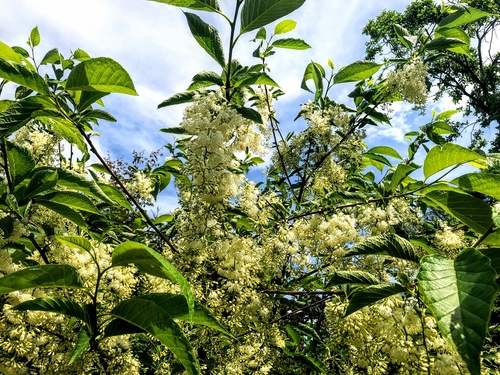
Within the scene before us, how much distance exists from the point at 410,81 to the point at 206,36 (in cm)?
161

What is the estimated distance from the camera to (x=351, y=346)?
1.49 meters

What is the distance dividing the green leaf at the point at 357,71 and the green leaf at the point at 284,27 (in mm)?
539

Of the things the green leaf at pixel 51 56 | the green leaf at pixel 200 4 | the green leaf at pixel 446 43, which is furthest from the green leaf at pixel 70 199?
the green leaf at pixel 446 43

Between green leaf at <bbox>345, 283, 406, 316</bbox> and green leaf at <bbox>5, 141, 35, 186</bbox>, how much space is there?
149 centimetres

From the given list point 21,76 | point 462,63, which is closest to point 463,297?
point 21,76

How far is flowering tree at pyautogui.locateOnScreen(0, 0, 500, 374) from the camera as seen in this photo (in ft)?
3.83

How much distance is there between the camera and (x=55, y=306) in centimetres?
127

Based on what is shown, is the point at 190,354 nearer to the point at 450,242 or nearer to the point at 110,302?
the point at 110,302

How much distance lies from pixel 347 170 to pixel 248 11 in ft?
6.98

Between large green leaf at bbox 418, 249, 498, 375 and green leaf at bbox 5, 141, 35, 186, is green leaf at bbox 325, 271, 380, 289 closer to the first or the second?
large green leaf at bbox 418, 249, 498, 375

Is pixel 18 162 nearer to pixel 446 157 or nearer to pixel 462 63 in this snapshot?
pixel 446 157

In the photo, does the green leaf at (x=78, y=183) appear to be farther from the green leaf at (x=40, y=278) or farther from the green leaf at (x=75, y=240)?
the green leaf at (x=40, y=278)

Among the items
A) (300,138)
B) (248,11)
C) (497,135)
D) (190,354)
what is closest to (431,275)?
(190,354)

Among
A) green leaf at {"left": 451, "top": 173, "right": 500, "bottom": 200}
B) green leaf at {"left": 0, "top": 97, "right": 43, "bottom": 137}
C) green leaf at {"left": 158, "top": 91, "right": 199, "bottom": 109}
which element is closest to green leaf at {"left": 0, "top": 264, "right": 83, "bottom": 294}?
green leaf at {"left": 0, "top": 97, "right": 43, "bottom": 137}
